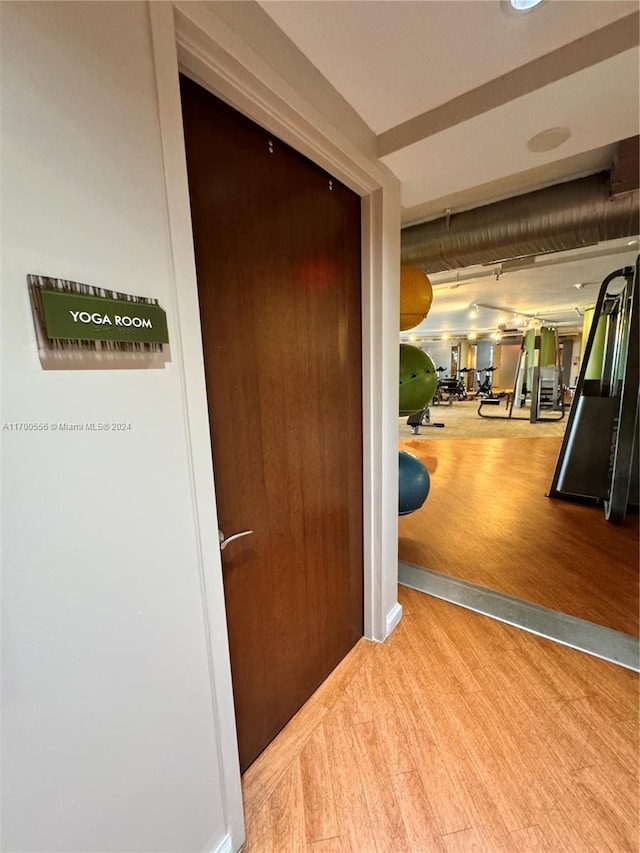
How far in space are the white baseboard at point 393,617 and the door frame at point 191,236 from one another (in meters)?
0.87

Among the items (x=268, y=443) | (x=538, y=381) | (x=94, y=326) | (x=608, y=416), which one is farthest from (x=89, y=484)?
(x=538, y=381)

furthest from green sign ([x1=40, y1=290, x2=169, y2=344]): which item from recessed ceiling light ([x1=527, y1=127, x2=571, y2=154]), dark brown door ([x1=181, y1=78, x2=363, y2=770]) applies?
recessed ceiling light ([x1=527, y1=127, x2=571, y2=154])

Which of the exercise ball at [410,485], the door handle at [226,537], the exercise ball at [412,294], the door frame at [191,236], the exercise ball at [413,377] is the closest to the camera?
the door frame at [191,236]

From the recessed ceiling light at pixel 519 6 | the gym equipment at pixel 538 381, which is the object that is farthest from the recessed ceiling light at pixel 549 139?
the gym equipment at pixel 538 381

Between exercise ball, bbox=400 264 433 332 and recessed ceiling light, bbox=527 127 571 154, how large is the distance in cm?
83

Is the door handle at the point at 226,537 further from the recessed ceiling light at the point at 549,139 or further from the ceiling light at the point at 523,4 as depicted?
the recessed ceiling light at the point at 549,139

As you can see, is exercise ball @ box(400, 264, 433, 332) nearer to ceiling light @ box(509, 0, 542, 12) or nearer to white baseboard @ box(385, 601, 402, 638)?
ceiling light @ box(509, 0, 542, 12)

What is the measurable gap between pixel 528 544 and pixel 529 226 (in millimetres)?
2687

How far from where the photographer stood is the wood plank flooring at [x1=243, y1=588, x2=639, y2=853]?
1.18 metres

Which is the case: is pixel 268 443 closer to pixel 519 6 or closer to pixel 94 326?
pixel 94 326

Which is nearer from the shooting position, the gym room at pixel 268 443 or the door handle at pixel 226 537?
the gym room at pixel 268 443

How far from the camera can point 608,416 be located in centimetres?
368

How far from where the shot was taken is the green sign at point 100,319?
64 cm

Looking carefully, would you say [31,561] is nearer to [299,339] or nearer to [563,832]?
[299,339]
